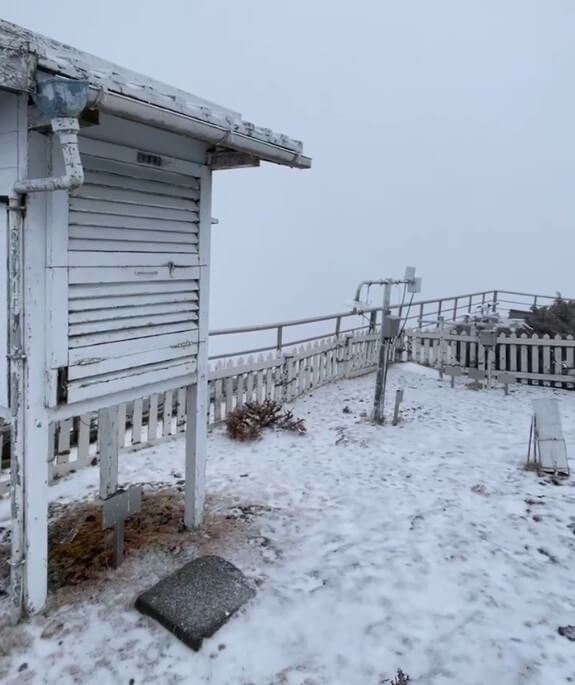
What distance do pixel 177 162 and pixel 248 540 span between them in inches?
98.4

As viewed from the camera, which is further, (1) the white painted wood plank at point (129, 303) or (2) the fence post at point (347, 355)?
(2) the fence post at point (347, 355)

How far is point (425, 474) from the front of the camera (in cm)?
473

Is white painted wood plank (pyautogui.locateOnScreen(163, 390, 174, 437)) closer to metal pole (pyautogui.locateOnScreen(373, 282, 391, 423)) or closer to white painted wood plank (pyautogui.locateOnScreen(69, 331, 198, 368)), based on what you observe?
white painted wood plank (pyautogui.locateOnScreen(69, 331, 198, 368))

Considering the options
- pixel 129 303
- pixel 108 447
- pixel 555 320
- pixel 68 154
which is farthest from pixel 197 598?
pixel 555 320

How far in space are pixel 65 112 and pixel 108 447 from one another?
225 centimetres

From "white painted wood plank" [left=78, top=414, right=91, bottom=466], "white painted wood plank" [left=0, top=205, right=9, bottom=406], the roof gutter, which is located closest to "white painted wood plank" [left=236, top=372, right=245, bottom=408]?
"white painted wood plank" [left=78, top=414, right=91, bottom=466]

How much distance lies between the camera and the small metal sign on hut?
218 centimetres

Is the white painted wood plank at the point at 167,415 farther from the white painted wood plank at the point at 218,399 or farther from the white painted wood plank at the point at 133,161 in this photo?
the white painted wood plank at the point at 133,161

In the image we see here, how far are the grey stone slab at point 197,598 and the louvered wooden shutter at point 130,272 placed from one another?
3.76 ft

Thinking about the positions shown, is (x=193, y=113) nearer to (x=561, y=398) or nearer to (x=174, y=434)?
(x=174, y=434)

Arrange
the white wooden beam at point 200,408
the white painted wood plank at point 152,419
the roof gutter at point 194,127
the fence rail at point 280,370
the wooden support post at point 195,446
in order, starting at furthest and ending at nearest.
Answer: the white painted wood plank at point 152,419 → the fence rail at point 280,370 → the wooden support post at point 195,446 → the white wooden beam at point 200,408 → the roof gutter at point 194,127

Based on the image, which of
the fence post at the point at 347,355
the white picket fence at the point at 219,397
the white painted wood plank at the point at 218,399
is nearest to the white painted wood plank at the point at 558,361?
the white picket fence at the point at 219,397

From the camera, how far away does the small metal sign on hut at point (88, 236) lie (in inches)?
85.7

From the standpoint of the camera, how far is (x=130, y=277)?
2.84 meters
